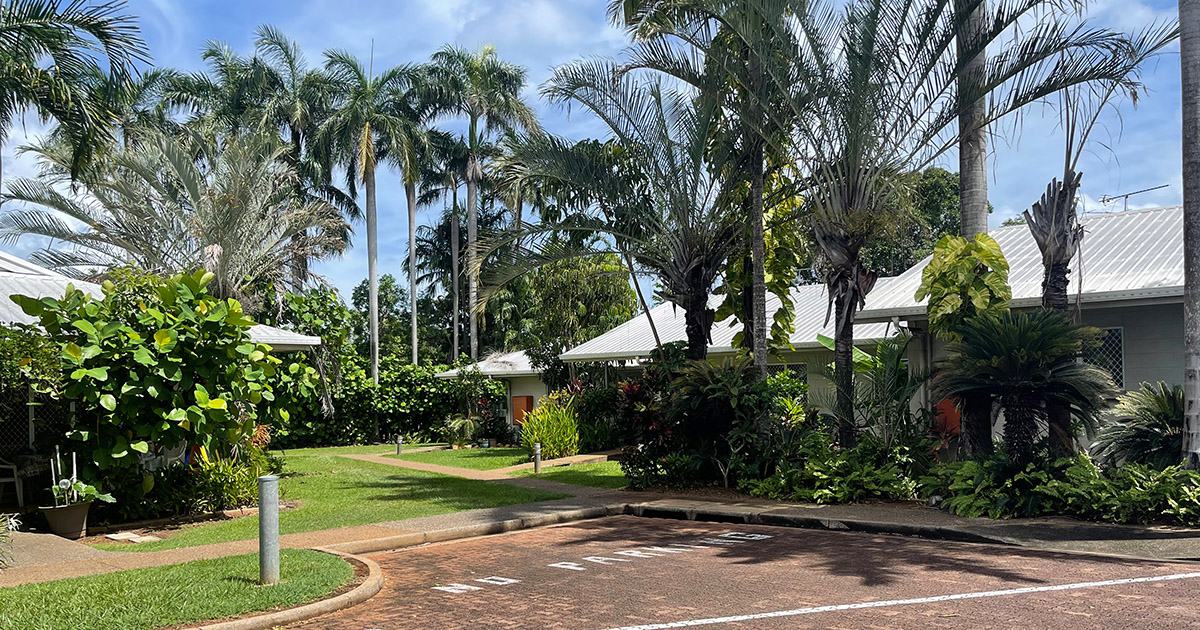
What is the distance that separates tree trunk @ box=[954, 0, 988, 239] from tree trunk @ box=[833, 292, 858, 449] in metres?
2.24

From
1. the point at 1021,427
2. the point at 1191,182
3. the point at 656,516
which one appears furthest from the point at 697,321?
the point at 1191,182

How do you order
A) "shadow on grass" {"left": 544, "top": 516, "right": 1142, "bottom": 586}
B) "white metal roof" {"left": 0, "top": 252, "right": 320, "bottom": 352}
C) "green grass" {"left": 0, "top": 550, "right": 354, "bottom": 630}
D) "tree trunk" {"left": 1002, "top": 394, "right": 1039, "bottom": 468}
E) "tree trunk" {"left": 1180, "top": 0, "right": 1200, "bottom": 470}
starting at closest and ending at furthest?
"green grass" {"left": 0, "top": 550, "right": 354, "bottom": 630} < "shadow on grass" {"left": 544, "top": 516, "right": 1142, "bottom": 586} < "tree trunk" {"left": 1180, "top": 0, "right": 1200, "bottom": 470} < "tree trunk" {"left": 1002, "top": 394, "right": 1039, "bottom": 468} < "white metal roof" {"left": 0, "top": 252, "right": 320, "bottom": 352}

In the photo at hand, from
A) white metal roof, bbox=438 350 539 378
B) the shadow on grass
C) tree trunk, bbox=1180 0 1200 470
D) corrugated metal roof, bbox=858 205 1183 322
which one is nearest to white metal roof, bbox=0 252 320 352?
the shadow on grass

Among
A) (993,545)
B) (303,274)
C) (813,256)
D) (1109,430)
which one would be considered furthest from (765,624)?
(303,274)

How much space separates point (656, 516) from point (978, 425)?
4704 mm

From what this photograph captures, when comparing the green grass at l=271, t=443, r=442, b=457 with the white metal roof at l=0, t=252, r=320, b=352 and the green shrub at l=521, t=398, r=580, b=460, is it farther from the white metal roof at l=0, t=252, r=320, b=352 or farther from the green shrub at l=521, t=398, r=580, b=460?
the white metal roof at l=0, t=252, r=320, b=352

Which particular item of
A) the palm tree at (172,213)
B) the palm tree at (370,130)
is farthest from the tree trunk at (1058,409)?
the palm tree at (370,130)

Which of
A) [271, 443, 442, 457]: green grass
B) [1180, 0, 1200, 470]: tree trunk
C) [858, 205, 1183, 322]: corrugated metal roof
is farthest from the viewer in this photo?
[271, 443, 442, 457]: green grass

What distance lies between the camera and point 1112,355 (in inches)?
577

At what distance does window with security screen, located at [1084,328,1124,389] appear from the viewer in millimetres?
14523

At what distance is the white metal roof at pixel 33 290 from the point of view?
1299 cm

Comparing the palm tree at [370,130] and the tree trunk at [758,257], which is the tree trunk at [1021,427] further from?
the palm tree at [370,130]

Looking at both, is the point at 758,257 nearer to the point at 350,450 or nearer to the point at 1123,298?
the point at 1123,298

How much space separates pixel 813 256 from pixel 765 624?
38.2 feet
